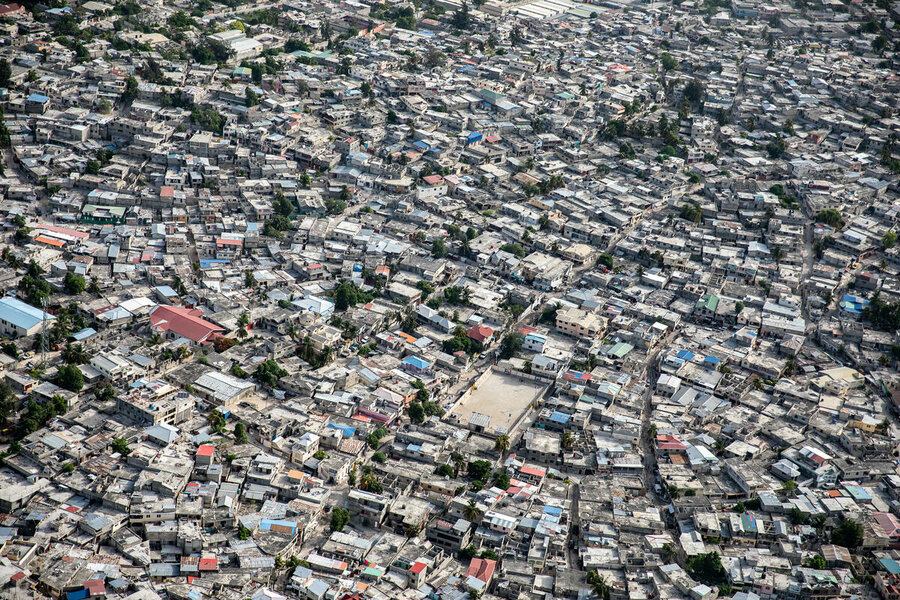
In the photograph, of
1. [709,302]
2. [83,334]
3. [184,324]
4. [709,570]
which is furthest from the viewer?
[709,302]

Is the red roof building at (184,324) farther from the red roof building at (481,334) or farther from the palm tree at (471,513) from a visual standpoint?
the palm tree at (471,513)

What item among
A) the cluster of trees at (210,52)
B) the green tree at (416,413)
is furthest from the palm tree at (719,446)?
the cluster of trees at (210,52)

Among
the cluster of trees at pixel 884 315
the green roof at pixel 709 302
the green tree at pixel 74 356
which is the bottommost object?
the green tree at pixel 74 356

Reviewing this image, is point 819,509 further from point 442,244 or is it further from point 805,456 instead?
point 442,244

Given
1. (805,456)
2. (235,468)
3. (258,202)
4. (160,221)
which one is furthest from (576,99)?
(235,468)

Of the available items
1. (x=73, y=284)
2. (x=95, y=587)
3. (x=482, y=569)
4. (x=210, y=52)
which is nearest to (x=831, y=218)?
(x=482, y=569)

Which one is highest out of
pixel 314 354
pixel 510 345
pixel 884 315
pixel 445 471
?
pixel 884 315

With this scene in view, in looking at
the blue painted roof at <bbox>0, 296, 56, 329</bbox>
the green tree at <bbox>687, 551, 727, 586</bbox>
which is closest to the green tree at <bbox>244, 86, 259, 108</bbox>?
the blue painted roof at <bbox>0, 296, 56, 329</bbox>

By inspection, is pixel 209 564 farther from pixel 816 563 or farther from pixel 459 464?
pixel 816 563
